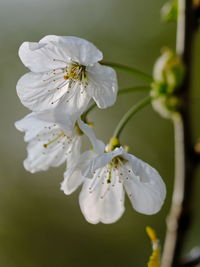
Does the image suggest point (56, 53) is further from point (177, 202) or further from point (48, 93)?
point (177, 202)

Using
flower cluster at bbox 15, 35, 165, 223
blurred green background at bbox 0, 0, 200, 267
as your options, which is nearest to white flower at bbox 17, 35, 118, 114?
flower cluster at bbox 15, 35, 165, 223

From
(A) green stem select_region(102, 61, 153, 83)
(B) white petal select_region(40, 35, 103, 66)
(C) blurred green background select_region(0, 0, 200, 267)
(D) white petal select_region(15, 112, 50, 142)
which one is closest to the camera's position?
(B) white petal select_region(40, 35, 103, 66)

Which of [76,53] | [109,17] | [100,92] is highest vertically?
[109,17]

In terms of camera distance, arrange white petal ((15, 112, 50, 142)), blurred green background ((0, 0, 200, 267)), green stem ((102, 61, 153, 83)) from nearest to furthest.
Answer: green stem ((102, 61, 153, 83)) → white petal ((15, 112, 50, 142)) → blurred green background ((0, 0, 200, 267))

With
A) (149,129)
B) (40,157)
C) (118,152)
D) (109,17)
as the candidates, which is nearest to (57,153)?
(40,157)

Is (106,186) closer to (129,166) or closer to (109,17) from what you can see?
(129,166)

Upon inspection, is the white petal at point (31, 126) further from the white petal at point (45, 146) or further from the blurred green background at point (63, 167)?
the blurred green background at point (63, 167)

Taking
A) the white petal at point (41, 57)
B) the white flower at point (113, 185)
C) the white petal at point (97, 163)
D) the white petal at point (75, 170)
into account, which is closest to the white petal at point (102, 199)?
the white flower at point (113, 185)

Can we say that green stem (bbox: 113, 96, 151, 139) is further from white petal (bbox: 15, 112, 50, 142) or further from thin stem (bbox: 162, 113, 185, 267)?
white petal (bbox: 15, 112, 50, 142)
